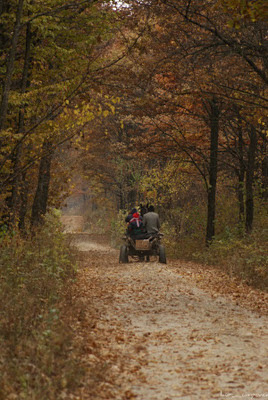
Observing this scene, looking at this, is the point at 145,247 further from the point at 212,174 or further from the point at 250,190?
the point at 212,174

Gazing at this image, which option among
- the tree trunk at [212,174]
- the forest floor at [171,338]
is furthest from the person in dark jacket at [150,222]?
the tree trunk at [212,174]

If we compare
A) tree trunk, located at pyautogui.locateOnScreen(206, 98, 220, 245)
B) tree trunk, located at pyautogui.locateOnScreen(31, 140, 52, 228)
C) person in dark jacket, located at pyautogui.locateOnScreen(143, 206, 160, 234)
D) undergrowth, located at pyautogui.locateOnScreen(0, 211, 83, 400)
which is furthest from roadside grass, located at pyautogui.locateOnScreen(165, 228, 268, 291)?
tree trunk, located at pyautogui.locateOnScreen(31, 140, 52, 228)

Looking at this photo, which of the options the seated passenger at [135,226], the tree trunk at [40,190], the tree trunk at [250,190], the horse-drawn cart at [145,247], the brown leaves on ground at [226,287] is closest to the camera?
the brown leaves on ground at [226,287]

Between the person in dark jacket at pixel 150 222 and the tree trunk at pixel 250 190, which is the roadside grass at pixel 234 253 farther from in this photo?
the person in dark jacket at pixel 150 222

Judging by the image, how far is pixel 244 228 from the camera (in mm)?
→ 15297

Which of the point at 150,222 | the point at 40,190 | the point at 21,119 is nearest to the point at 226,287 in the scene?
the point at 150,222

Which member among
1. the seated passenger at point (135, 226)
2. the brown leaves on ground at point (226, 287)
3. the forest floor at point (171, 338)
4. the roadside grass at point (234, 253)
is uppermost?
the seated passenger at point (135, 226)

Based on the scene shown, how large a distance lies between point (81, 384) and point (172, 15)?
1035 centimetres

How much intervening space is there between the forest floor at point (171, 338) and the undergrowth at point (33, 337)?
11.3 inches

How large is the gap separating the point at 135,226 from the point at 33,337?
28.9 ft

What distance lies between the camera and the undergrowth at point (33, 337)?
4.21 meters

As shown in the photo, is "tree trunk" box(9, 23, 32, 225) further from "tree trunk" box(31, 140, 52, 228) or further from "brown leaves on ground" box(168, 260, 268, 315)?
"brown leaves on ground" box(168, 260, 268, 315)

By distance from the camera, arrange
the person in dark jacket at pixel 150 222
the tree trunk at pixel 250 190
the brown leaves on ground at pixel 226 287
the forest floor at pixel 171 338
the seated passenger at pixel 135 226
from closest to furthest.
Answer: the forest floor at pixel 171 338
the brown leaves on ground at pixel 226 287
the person in dark jacket at pixel 150 222
the seated passenger at pixel 135 226
the tree trunk at pixel 250 190

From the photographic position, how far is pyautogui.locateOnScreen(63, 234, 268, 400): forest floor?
4.60 meters
